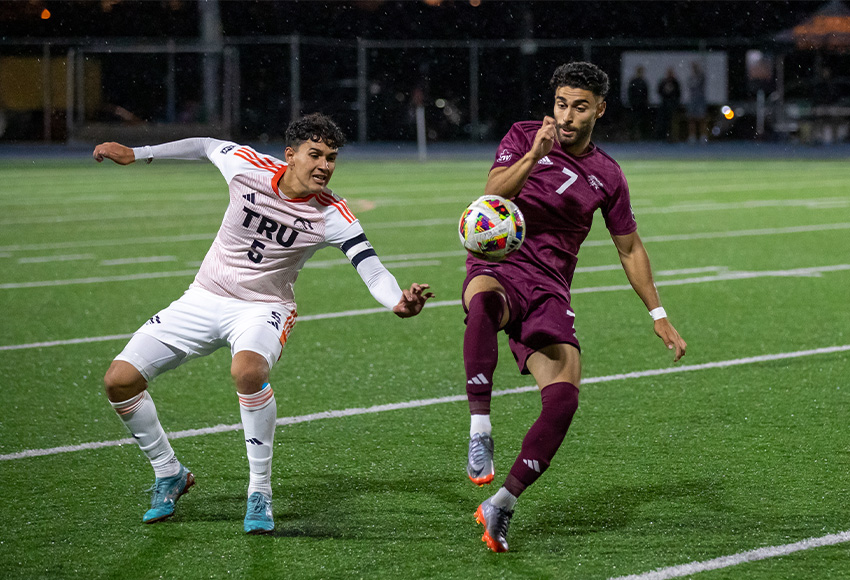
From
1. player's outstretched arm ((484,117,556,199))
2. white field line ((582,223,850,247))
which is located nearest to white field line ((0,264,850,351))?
white field line ((582,223,850,247))

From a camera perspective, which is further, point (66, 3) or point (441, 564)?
point (66, 3)

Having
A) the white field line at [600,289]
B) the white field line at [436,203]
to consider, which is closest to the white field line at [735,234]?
the white field line at [436,203]

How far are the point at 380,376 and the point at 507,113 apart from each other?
90.0 ft

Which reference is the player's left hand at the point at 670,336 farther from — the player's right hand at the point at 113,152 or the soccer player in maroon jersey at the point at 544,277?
the player's right hand at the point at 113,152

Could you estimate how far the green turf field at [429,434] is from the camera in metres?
4.34

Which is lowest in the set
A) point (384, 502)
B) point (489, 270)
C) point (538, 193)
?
point (384, 502)

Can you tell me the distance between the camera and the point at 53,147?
3147 cm

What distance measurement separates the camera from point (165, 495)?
186 inches

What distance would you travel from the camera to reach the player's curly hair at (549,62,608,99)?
15.3 ft

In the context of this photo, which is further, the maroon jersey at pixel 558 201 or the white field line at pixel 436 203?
the white field line at pixel 436 203

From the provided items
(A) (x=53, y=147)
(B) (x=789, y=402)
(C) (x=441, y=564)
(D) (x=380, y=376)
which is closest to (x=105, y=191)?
(A) (x=53, y=147)

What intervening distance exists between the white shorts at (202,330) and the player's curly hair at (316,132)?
0.71 metres

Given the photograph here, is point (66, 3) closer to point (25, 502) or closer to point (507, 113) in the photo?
point (507, 113)

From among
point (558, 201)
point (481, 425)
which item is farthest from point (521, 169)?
point (481, 425)
